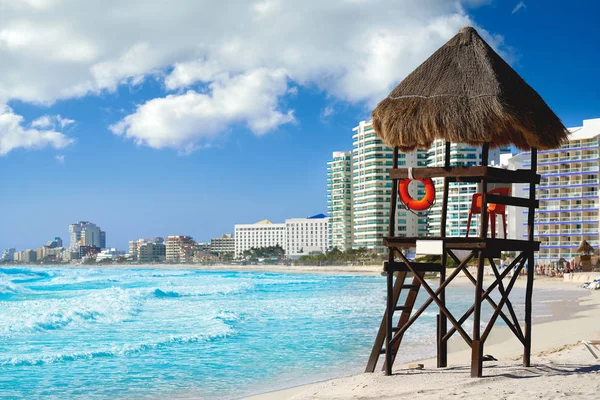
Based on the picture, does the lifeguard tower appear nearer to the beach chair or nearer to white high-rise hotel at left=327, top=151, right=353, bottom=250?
the beach chair

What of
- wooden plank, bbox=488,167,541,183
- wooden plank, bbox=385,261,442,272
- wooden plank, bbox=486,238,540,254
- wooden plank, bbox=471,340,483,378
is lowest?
wooden plank, bbox=471,340,483,378

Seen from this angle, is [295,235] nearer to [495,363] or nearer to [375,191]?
[375,191]

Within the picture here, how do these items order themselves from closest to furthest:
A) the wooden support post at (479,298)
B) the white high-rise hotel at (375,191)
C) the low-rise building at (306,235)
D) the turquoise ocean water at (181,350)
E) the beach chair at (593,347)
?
the wooden support post at (479,298) → the beach chair at (593,347) → the turquoise ocean water at (181,350) → the white high-rise hotel at (375,191) → the low-rise building at (306,235)

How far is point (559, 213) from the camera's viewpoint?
63.4 metres

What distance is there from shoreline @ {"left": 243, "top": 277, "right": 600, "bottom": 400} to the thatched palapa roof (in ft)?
8.65

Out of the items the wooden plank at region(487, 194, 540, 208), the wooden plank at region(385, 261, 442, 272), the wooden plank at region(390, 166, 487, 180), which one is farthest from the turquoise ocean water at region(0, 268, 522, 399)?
the wooden plank at region(487, 194, 540, 208)

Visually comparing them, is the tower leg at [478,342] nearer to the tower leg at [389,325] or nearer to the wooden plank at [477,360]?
the wooden plank at [477,360]

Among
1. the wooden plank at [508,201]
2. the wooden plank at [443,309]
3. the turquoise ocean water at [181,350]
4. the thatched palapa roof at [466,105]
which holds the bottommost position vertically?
the turquoise ocean water at [181,350]

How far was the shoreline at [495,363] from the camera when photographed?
746cm

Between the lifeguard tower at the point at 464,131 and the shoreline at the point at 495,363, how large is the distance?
306 mm

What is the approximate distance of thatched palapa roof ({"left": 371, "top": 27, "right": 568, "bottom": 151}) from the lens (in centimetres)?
750

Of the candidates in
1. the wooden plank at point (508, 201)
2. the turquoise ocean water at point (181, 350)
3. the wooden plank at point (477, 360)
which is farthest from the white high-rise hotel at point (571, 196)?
the wooden plank at point (477, 360)

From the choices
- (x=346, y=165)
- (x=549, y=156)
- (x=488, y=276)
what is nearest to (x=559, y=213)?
(x=549, y=156)

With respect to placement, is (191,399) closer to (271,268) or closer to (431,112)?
(431,112)
